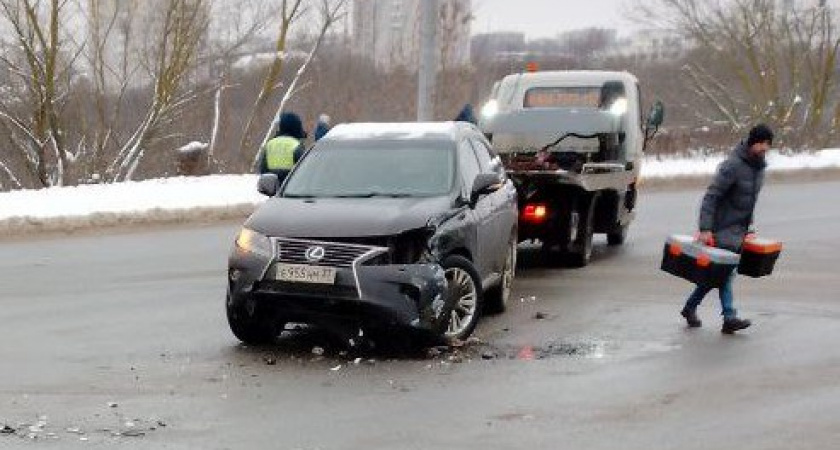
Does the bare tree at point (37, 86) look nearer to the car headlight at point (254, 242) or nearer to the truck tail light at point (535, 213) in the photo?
the truck tail light at point (535, 213)

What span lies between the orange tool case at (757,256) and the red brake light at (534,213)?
3.48 metres

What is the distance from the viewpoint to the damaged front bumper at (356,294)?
8016 mm

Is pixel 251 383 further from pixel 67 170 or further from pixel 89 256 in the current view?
pixel 67 170

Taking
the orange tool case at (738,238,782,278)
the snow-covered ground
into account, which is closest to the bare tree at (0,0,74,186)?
the snow-covered ground

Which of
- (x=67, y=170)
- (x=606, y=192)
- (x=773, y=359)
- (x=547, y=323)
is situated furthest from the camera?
(x=67, y=170)

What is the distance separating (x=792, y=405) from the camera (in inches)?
269

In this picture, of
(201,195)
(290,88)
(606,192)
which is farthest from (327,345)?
(290,88)

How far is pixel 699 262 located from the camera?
9.10 meters

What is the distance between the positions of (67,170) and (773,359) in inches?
720

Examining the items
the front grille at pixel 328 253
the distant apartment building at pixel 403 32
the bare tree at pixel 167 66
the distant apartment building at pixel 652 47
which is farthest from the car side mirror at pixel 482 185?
the distant apartment building at pixel 652 47

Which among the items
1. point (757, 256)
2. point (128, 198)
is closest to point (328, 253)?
point (757, 256)

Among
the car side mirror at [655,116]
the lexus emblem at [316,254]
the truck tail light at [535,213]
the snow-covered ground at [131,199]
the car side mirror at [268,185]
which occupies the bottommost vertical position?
the snow-covered ground at [131,199]

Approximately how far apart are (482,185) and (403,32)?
112ft

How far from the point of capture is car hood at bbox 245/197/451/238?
8.17 meters
